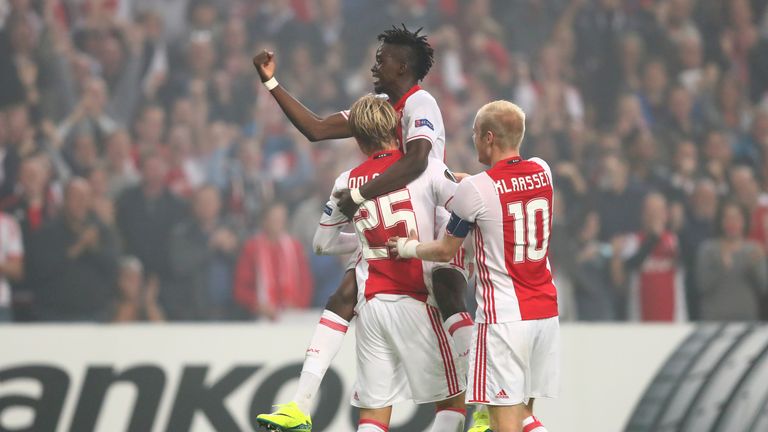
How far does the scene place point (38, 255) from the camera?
32.3ft

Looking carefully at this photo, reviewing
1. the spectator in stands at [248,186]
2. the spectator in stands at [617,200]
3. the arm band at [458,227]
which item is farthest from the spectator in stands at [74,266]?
the arm band at [458,227]

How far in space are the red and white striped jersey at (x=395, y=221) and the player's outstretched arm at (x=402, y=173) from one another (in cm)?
4

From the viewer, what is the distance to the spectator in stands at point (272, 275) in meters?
10.1

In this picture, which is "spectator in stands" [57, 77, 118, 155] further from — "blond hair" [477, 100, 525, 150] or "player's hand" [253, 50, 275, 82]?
"blond hair" [477, 100, 525, 150]

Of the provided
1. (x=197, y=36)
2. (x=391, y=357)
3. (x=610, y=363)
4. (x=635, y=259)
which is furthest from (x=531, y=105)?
(x=391, y=357)

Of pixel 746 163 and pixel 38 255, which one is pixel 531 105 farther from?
pixel 38 255

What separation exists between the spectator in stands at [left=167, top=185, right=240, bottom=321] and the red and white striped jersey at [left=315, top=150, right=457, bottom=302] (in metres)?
5.55

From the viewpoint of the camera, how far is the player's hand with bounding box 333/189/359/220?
4730mm

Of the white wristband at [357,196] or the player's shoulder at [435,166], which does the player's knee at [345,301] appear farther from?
the player's shoulder at [435,166]

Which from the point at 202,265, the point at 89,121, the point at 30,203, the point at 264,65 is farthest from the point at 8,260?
the point at 264,65

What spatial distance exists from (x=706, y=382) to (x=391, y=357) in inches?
98.0

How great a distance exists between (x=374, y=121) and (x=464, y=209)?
64 cm

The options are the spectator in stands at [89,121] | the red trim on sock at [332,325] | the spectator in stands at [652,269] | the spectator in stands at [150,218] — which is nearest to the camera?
the red trim on sock at [332,325]

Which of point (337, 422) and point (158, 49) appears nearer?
point (337, 422)
